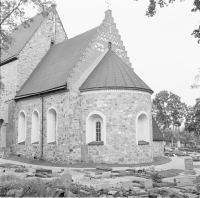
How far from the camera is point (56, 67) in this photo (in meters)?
19.2

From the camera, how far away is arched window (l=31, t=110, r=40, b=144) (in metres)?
18.9

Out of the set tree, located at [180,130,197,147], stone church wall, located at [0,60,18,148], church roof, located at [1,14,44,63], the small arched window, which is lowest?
tree, located at [180,130,197,147]

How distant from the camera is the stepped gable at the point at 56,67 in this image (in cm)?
1727

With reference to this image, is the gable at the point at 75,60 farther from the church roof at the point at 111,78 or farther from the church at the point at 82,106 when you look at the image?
the church roof at the point at 111,78

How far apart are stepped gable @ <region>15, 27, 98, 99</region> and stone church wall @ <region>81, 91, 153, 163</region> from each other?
2236 millimetres

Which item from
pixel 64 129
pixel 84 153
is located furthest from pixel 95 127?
pixel 64 129

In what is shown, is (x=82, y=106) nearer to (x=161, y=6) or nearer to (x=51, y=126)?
(x=51, y=126)

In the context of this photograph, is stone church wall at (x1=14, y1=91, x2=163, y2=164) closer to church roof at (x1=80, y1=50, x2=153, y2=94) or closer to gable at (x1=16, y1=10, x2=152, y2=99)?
church roof at (x1=80, y1=50, x2=153, y2=94)

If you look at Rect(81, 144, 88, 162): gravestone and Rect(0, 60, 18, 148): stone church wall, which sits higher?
Rect(0, 60, 18, 148): stone church wall

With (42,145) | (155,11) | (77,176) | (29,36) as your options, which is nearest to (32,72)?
(29,36)

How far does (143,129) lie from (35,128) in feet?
26.1

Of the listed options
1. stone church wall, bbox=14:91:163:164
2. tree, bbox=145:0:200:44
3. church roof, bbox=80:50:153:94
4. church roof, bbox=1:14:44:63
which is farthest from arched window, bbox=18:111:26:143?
tree, bbox=145:0:200:44

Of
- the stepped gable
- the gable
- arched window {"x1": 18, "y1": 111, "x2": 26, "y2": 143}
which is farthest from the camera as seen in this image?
arched window {"x1": 18, "y1": 111, "x2": 26, "y2": 143}

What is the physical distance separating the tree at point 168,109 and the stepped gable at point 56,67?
33.2m
